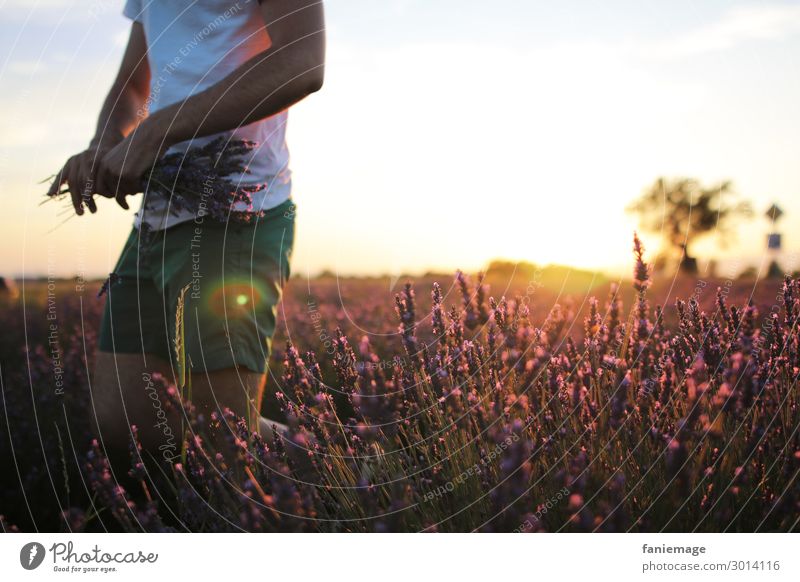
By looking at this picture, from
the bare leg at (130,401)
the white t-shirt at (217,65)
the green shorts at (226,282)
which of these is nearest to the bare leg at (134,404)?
the bare leg at (130,401)

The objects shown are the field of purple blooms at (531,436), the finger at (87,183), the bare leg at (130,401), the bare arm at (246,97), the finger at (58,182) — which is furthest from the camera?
the bare leg at (130,401)

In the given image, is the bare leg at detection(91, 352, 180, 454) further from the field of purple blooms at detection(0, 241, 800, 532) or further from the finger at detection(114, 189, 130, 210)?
the finger at detection(114, 189, 130, 210)

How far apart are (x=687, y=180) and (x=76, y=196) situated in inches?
68.4

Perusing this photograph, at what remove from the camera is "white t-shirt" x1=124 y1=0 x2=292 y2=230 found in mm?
2027

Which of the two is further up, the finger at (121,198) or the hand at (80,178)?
the hand at (80,178)

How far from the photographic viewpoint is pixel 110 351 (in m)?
2.35

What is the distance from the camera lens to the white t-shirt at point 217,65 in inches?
79.8

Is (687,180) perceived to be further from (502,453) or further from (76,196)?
(76,196)

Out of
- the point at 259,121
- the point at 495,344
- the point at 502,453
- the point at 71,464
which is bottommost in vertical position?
the point at 71,464

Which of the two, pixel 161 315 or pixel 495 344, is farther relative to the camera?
pixel 161 315

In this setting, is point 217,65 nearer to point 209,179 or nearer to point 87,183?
point 209,179

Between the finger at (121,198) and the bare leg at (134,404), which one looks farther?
the bare leg at (134,404)

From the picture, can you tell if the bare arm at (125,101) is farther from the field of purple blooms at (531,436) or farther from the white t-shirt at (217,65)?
the field of purple blooms at (531,436)
